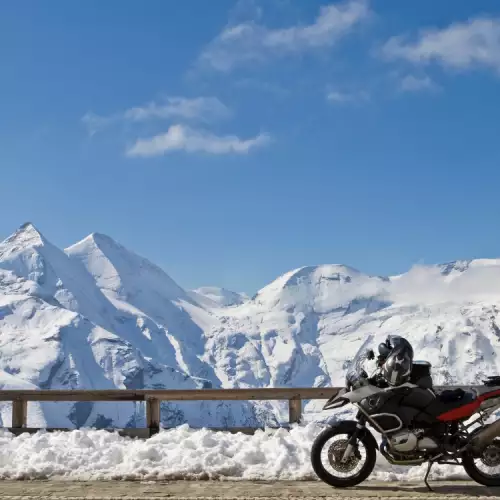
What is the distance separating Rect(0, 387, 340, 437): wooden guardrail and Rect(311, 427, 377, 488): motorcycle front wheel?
4.84m

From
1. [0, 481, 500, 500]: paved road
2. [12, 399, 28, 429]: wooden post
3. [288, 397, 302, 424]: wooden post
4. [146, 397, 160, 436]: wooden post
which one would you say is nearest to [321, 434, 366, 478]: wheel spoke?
[0, 481, 500, 500]: paved road

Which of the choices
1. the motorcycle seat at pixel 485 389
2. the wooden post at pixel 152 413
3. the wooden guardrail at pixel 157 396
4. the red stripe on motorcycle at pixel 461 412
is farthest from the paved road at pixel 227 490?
the wooden post at pixel 152 413

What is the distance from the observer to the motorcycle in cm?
961

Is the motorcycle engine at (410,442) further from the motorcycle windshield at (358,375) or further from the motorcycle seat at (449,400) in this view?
the motorcycle windshield at (358,375)

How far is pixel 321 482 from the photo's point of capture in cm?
1036

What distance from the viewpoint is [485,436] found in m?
9.68

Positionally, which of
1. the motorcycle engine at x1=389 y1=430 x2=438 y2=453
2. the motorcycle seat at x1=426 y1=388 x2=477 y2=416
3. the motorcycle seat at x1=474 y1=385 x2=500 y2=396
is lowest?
the motorcycle engine at x1=389 y1=430 x2=438 y2=453

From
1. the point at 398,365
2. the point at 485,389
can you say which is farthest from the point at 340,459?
the point at 485,389

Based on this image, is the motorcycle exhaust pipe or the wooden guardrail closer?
the motorcycle exhaust pipe

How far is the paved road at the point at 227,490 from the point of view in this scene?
921 centimetres

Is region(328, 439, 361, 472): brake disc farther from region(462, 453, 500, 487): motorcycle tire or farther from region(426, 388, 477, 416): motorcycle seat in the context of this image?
region(462, 453, 500, 487): motorcycle tire

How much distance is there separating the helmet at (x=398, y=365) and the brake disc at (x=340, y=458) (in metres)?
0.93

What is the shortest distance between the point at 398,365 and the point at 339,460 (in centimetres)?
134

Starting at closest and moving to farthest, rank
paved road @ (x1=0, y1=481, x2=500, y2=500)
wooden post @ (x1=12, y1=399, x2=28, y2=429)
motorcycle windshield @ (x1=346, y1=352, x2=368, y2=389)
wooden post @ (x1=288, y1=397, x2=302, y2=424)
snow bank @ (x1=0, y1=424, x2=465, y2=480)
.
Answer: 1. paved road @ (x1=0, y1=481, x2=500, y2=500)
2. motorcycle windshield @ (x1=346, y1=352, x2=368, y2=389)
3. snow bank @ (x1=0, y1=424, x2=465, y2=480)
4. wooden post @ (x1=288, y1=397, x2=302, y2=424)
5. wooden post @ (x1=12, y1=399, x2=28, y2=429)
